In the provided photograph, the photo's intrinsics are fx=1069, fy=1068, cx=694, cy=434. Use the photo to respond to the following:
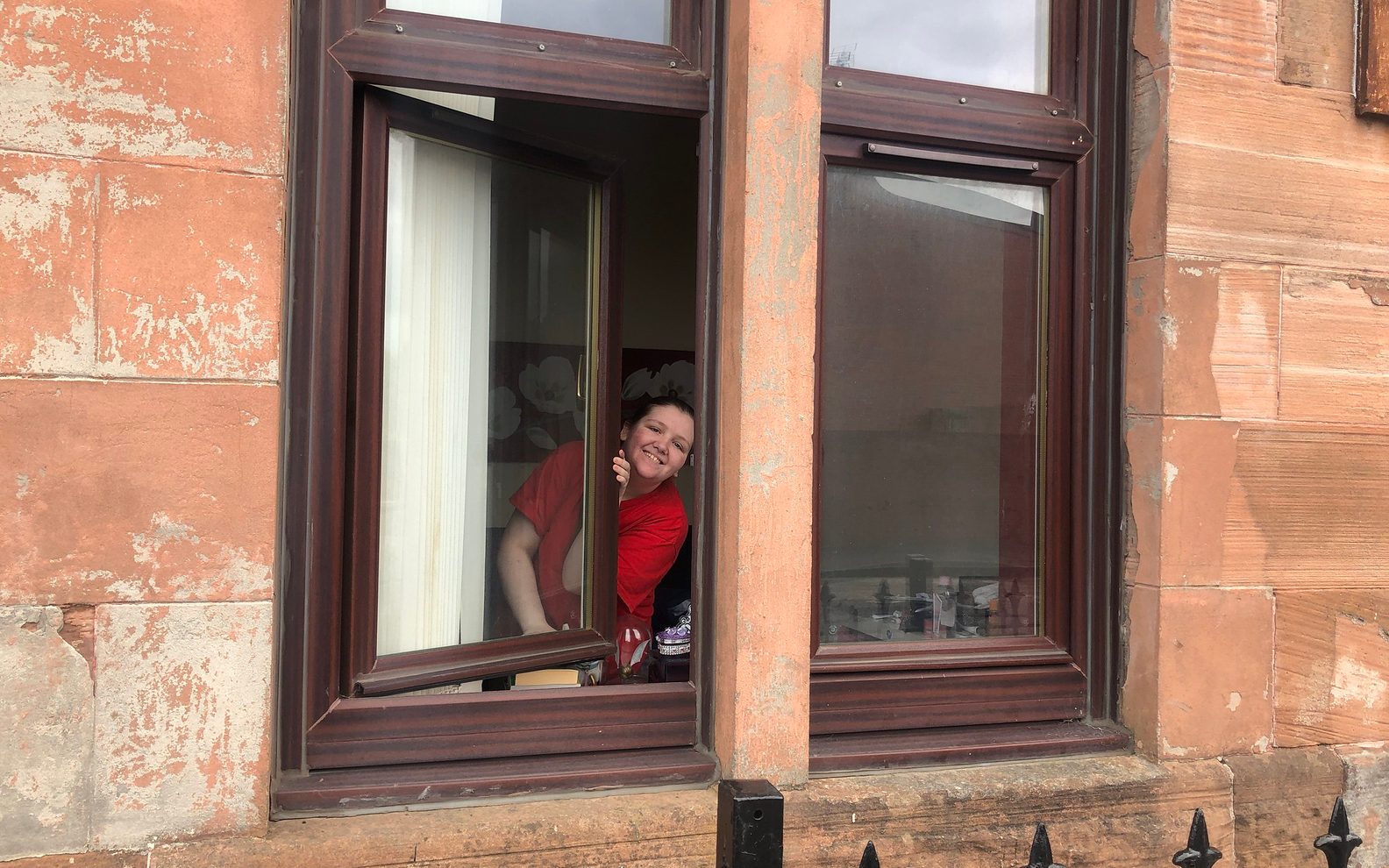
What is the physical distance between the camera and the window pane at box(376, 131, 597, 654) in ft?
9.14

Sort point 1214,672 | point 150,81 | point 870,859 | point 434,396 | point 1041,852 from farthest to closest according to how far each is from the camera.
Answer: point 1214,672 < point 434,396 < point 150,81 < point 1041,852 < point 870,859

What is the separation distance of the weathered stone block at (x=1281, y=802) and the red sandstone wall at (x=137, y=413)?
8.72 ft

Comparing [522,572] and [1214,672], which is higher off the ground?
[522,572]

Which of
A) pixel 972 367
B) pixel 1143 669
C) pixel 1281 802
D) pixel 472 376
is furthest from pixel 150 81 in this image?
pixel 1281 802

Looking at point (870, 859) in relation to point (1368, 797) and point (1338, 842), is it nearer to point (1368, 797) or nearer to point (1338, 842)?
point (1338, 842)

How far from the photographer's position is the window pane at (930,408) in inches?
123

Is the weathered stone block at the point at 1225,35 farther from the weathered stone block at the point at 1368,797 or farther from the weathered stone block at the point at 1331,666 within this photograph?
the weathered stone block at the point at 1368,797

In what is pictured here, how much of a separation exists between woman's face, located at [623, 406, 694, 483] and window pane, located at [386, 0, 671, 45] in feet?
4.47

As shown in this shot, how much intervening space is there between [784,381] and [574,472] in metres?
0.69

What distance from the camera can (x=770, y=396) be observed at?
275cm

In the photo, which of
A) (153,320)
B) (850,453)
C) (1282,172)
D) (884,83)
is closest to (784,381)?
(850,453)

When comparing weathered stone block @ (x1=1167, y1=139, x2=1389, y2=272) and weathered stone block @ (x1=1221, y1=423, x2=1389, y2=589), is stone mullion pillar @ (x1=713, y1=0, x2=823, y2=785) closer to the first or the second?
weathered stone block @ (x1=1167, y1=139, x2=1389, y2=272)

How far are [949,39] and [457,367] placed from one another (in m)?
1.77

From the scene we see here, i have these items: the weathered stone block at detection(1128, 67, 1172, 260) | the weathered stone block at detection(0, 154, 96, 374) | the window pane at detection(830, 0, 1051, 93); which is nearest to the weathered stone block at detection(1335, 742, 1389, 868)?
the weathered stone block at detection(1128, 67, 1172, 260)
